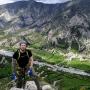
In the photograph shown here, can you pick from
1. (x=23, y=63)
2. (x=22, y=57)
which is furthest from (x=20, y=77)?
(x=22, y=57)

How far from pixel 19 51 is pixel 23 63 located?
1.43 m

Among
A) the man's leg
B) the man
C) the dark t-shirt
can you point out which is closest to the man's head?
the man

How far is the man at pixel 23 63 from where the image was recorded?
26.1 metres

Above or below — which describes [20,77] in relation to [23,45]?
below

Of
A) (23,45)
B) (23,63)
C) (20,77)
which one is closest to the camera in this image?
(23,45)

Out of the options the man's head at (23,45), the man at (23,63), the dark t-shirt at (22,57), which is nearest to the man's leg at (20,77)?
the man at (23,63)

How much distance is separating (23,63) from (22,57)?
32.0 inches

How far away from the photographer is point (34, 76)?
85.6 ft

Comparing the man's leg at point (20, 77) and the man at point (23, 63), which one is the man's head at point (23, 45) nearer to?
the man at point (23, 63)

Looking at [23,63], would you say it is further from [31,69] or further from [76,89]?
[76,89]

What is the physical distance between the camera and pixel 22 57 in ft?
87.2

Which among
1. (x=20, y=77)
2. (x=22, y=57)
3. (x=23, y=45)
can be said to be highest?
(x=23, y=45)

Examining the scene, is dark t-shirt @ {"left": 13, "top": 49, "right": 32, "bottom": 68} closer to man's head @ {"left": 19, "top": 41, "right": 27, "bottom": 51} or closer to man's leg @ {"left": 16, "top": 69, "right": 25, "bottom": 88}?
man's head @ {"left": 19, "top": 41, "right": 27, "bottom": 51}

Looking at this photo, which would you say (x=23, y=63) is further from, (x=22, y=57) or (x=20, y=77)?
(x=20, y=77)
